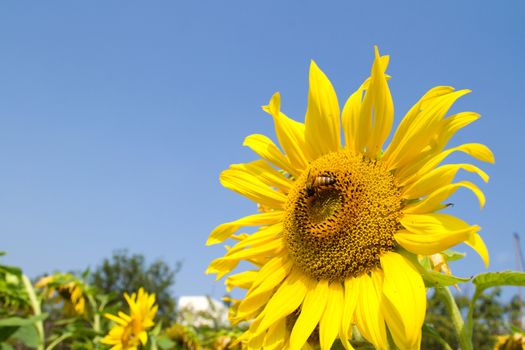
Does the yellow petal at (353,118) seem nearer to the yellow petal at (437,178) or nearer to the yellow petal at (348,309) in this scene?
the yellow petal at (437,178)

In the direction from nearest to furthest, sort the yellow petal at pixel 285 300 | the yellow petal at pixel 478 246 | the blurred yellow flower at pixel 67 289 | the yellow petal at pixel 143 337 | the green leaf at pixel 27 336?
the yellow petal at pixel 478 246
the yellow petal at pixel 285 300
the green leaf at pixel 27 336
the yellow petal at pixel 143 337
the blurred yellow flower at pixel 67 289

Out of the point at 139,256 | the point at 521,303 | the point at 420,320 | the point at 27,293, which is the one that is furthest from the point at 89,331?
the point at 139,256

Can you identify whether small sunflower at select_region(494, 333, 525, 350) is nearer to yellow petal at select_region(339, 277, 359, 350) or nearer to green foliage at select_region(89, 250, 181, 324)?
yellow petal at select_region(339, 277, 359, 350)

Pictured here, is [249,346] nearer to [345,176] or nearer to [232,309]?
[232,309]

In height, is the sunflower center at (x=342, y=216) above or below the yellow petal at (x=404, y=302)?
above

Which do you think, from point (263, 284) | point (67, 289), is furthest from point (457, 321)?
point (67, 289)

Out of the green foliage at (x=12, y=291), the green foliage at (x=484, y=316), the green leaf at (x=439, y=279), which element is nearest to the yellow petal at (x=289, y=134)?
the green leaf at (x=439, y=279)

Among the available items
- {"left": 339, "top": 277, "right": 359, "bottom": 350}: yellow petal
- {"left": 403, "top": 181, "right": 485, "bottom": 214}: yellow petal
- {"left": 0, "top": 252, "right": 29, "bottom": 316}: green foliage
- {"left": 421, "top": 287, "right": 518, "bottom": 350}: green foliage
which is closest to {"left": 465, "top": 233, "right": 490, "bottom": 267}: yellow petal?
{"left": 403, "top": 181, "right": 485, "bottom": 214}: yellow petal
